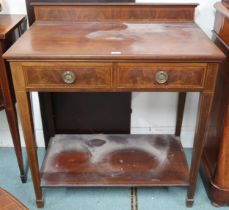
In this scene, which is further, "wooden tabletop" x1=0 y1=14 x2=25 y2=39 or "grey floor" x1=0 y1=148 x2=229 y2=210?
"grey floor" x1=0 y1=148 x2=229 y2=210

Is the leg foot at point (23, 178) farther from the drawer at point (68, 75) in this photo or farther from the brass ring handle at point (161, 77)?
the brass ring handle at point (161, 77)

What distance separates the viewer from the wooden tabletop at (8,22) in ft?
3.80

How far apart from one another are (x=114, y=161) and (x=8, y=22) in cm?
81

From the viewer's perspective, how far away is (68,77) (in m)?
1.07

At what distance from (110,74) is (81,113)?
0.66 metres

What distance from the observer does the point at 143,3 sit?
1344 mm

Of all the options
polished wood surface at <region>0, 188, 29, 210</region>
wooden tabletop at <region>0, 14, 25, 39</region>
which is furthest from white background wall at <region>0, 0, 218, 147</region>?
polished wood surface at <region>0, 188, 29, 210</region>

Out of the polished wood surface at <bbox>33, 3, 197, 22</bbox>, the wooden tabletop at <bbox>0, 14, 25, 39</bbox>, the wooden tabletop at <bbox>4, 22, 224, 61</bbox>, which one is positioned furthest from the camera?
the polished wood surface at <bbox>33, 3, 197, 22</bbox>

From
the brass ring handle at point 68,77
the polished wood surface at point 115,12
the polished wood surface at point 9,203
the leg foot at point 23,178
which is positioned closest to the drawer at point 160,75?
the brass ring handle at point 68,77

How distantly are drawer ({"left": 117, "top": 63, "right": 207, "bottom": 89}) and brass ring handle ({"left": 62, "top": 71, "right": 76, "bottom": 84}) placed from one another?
0.52 feet

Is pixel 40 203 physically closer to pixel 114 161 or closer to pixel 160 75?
pixel 114 161

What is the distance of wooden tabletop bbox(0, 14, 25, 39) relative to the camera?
1.16 metres

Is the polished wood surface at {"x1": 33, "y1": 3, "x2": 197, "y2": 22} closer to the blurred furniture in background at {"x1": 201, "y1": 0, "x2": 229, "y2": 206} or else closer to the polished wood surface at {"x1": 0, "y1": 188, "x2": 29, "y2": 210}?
the blurred furniture in background at {"x1": 201, "y1": 0, "x2": 229, "y2": 206}

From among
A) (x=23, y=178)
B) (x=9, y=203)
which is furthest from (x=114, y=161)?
(x=9, y=203)
